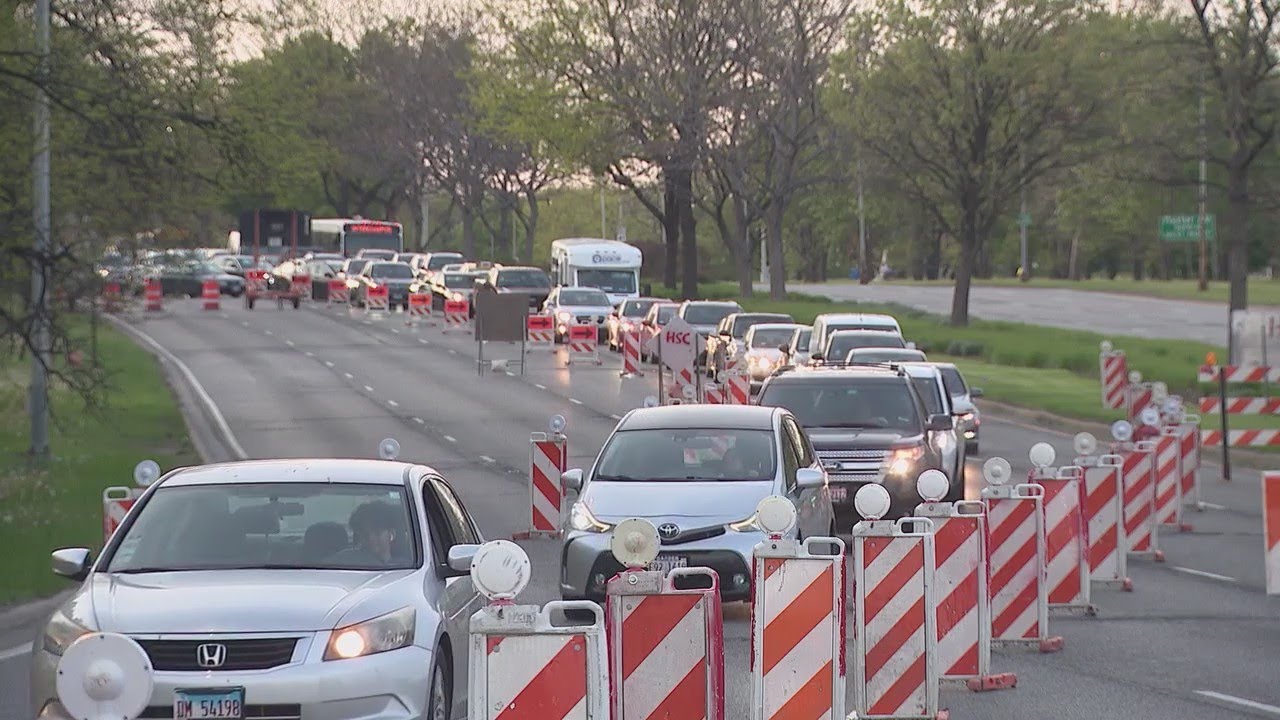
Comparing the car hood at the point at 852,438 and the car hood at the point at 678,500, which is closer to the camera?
the car hood at the point at 678,500

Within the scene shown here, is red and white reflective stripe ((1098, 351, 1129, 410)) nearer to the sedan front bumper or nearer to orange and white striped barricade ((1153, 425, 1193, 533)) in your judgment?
orange and white striped barricade ((1153, 425, 1193, 533))

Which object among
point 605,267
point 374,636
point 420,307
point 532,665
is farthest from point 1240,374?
point 420,307

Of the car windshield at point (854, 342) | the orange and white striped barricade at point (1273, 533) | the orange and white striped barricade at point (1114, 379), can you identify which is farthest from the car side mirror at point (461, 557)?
the orange and white striped barricade at point (1114, 379)

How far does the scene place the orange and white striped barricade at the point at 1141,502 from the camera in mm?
18875

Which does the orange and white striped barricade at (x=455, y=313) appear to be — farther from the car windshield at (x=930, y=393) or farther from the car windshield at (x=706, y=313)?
the car windshield at (x=930, y=393)

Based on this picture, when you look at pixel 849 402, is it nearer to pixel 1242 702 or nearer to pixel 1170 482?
pixel 1170 482

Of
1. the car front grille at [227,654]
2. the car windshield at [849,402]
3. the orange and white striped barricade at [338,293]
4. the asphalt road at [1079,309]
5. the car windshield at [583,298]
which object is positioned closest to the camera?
the car front grille at [227,654]

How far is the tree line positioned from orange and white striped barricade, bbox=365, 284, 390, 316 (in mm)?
5303

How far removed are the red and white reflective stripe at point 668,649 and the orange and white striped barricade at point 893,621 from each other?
182cm

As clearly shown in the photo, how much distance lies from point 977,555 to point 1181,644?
2.77 m

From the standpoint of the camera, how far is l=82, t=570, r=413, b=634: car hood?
8.62 meters

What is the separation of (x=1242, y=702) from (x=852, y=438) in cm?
877

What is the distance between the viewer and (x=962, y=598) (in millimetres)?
11727

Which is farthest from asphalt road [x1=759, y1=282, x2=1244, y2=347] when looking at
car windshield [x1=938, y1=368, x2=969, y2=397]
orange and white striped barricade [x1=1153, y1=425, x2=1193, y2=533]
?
orange and white striped barricade [x1=1153, y1=425, x2=1193, y2=533]
